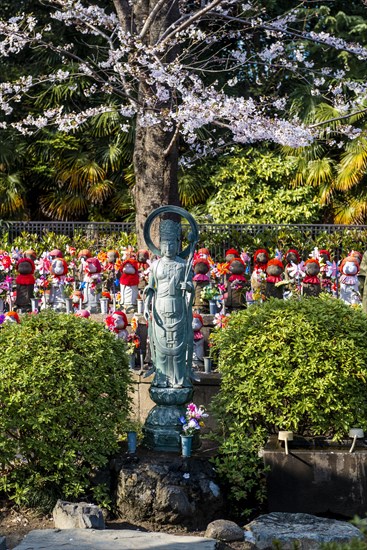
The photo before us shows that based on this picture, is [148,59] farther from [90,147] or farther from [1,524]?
[1,524]

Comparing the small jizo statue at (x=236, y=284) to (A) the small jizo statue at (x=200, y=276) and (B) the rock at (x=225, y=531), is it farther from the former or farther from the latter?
(B) the rock at (x=225, y=531)

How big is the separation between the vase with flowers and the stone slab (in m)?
1.00

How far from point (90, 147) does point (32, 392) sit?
1257 centimetres

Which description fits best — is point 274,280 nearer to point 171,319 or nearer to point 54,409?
point 171,319

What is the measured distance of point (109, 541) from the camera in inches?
242

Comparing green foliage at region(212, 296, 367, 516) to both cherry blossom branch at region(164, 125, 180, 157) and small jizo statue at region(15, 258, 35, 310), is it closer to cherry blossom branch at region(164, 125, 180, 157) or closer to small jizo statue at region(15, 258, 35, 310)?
small jizo statue at region(15, 258, 35, 310)

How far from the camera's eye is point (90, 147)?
19047mm

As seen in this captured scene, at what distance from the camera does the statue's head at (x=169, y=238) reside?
306 inches

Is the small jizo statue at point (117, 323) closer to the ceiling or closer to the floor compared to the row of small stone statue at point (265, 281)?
closer to the floor

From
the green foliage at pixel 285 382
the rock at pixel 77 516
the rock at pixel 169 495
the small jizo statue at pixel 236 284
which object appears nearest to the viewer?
the rock at pixel 77 516

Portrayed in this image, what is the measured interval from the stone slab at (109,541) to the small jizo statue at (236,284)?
523 cm

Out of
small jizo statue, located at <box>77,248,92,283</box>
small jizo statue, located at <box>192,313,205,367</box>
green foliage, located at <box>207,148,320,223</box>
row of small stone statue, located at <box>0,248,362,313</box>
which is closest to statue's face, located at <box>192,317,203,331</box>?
small jizo statue, located at <box>192,313,205,367</box>

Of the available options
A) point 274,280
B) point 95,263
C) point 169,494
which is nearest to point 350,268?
point 274,280

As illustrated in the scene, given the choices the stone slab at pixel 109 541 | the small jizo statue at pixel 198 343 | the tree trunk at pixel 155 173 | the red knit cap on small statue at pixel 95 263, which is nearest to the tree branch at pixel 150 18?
the tree trunk at pixel 155 173
